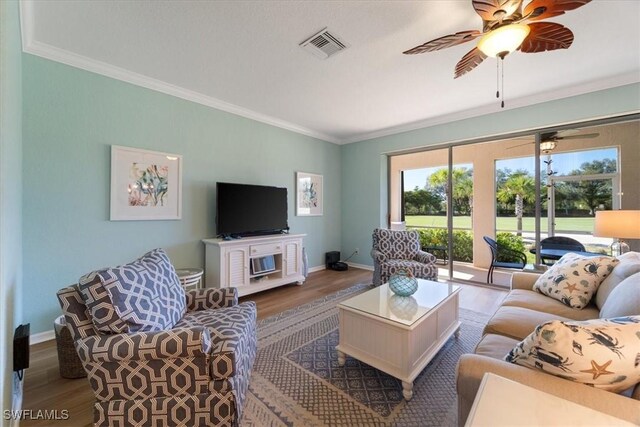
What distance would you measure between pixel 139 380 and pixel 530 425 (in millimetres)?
1551

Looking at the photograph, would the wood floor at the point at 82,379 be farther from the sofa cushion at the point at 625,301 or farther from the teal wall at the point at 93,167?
the sofa cushion at the point at 625,301

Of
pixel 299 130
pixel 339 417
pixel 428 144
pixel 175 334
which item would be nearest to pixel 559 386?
pixel 339 417

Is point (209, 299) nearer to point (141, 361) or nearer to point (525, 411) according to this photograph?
point (141, 361)

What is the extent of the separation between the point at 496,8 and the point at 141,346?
2.70 metres

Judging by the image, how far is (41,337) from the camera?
7.61ft

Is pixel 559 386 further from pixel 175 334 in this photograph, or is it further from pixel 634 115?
pixel 634 115

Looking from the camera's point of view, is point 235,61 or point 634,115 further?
point 634,115

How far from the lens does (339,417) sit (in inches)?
58.3

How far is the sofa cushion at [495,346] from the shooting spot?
4.44 feet

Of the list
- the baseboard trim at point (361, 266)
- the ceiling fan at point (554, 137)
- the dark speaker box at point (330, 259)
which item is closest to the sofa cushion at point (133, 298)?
the dark speaker box at point (330, 259)

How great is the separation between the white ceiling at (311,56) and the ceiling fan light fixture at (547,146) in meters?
0.60

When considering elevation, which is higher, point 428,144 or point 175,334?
point 428,144

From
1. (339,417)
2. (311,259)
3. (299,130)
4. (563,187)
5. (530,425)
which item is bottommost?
(339,417)

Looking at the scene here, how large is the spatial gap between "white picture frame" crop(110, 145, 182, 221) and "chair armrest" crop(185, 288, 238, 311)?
1.40 meters
